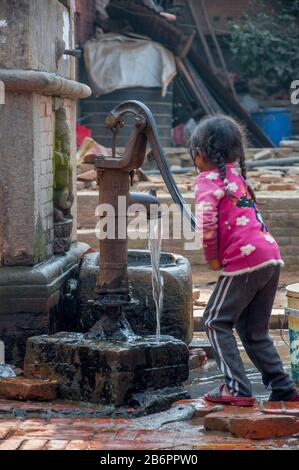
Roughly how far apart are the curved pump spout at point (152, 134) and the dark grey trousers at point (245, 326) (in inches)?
22.3

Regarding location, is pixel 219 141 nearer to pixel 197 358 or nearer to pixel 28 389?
pixel 28 389

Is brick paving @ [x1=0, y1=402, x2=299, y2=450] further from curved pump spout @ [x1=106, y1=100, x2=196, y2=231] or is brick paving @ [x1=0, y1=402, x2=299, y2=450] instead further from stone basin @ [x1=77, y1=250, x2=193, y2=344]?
stone basin @ [x1=77, y1=250, x2=193, y2=344]

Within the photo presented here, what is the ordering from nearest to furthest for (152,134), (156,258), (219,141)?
(219,141), (152,134), (156,258)

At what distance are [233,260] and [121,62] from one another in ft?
45.0

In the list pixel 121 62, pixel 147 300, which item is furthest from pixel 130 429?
pixel 121 62

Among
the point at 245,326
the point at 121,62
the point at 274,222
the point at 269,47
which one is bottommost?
the point at 274,222

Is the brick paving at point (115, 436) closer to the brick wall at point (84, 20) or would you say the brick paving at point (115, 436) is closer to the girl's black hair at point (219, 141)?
the girl's black hair at point (219, 141)

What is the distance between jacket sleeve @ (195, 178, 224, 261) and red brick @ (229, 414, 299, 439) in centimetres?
89

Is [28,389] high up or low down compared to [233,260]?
down

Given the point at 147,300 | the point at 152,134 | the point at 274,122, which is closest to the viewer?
the point at 152,134

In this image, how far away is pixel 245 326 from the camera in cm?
526

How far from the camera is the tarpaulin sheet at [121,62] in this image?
60.0ft

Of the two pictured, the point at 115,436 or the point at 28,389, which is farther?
the point at 28,389
